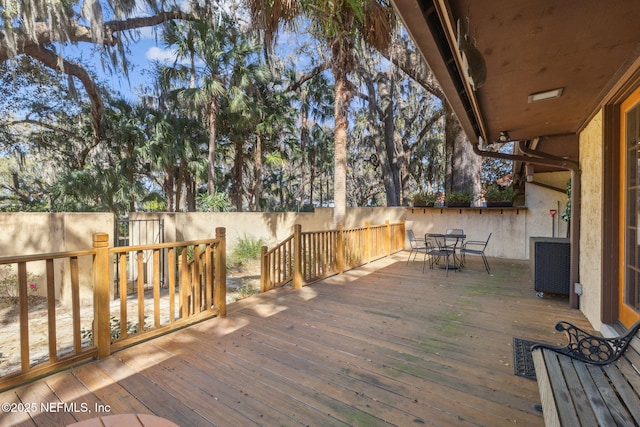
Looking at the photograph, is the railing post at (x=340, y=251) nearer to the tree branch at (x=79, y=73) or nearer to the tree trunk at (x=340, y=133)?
the tree trunk at (x=340, y=133)

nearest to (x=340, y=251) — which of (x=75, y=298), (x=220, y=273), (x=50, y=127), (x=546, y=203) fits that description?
(x=220, y=273)

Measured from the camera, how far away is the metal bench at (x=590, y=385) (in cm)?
123

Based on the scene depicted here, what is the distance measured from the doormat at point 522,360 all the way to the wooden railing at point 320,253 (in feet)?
8.95

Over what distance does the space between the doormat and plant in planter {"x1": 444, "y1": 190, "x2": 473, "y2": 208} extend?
5.15 meters

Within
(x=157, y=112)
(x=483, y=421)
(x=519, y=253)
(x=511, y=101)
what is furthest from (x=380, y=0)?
(x=157, y=112)

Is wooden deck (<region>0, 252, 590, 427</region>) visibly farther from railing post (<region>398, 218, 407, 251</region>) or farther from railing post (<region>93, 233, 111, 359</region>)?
railing post (<region>398, 218, 407, 251</region>)

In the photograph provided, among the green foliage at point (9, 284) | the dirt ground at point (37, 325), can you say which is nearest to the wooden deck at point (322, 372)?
the dirt ground at point (37, 325)

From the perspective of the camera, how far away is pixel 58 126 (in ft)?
36.6

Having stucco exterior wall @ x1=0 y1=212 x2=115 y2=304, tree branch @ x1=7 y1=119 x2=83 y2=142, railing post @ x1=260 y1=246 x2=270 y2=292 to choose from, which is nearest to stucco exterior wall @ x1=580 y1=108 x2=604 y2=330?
railing post @ x1=260 y1=246 x2=270 y2=292

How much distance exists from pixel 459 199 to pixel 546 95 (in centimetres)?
513

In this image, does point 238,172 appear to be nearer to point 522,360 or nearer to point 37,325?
point 37,325

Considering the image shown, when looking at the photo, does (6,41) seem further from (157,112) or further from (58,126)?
(58,126)

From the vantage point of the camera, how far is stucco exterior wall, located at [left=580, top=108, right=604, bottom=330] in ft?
9.21

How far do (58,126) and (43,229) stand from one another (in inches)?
345
